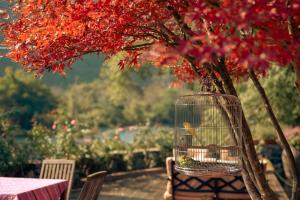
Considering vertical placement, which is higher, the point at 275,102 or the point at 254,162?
the point at 275,102

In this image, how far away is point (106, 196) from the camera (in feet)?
27.8

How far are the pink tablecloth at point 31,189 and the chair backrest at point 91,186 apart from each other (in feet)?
1.60

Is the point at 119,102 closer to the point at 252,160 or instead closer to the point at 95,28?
the point at 252,160

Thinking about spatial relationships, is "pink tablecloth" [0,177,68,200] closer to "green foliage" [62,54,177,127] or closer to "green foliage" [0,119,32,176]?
"green foliage" [0,119,32,176]

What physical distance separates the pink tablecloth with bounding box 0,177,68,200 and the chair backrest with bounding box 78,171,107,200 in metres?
0.49

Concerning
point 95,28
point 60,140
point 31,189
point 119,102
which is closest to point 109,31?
point 95,28

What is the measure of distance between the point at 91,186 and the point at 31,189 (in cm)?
60

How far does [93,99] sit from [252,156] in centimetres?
3128

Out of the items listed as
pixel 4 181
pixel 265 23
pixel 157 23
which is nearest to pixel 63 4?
pixel 157 23

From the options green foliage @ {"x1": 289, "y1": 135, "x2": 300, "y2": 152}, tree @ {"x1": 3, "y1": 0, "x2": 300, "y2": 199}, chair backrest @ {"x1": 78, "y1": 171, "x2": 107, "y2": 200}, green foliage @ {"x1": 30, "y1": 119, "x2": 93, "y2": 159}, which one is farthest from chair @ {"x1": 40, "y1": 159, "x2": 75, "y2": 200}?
green foliage @ {"x1": 289, "y1": 135, "x2": 300, "y2": 152}

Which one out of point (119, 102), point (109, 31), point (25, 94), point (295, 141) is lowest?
point (295, 141)

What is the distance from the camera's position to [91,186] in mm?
4312

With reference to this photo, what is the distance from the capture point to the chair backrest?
4211 millimetres

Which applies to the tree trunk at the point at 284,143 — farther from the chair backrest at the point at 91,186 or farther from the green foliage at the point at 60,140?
the green foliage at the point at 60,140
